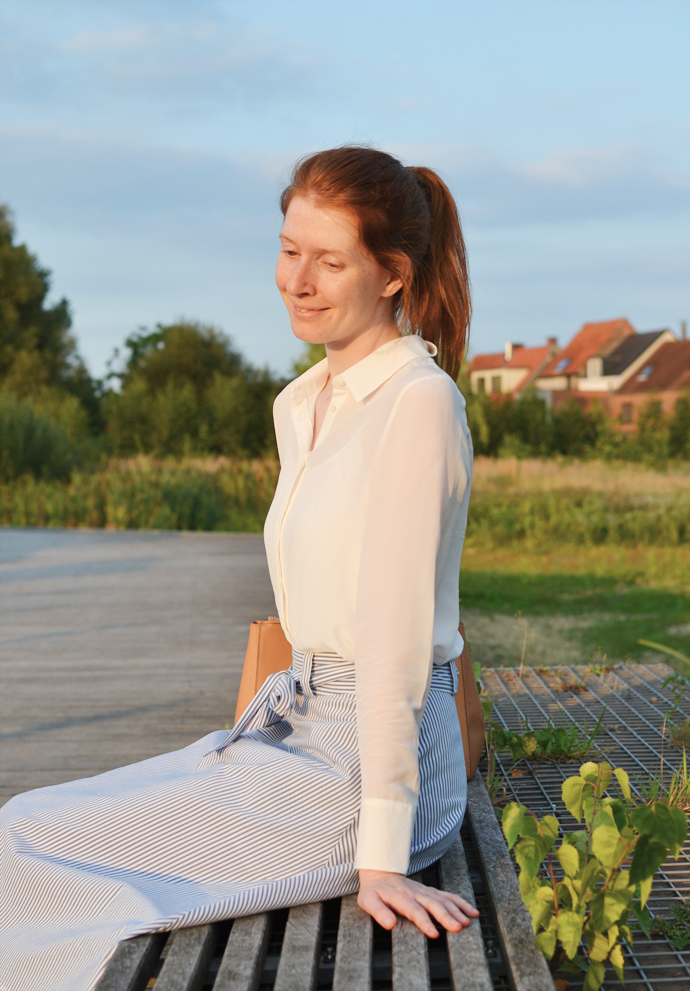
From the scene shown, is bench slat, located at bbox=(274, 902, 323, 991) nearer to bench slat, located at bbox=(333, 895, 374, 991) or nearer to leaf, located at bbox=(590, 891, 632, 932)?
bench slat, located at bbox=(333, 895, 374, 991)

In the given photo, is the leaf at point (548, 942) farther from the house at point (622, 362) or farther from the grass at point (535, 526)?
the house at point (622, 362)

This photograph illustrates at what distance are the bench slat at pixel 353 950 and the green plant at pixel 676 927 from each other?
584mm

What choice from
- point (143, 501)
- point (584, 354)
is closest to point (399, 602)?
point (143, 501)

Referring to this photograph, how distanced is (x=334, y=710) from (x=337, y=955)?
374mm

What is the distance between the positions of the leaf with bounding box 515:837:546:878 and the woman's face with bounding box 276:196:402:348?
0.89 m

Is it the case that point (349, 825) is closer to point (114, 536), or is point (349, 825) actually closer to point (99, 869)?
point (99, 869)

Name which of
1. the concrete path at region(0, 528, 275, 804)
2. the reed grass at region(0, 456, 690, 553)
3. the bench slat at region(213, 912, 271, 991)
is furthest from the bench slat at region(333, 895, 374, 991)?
the reed grass at region(0, 456, 690, 553)

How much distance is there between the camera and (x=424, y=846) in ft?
4.96

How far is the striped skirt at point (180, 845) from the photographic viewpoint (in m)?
1.31

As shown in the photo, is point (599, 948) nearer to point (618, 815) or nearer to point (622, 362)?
point (618, 815)

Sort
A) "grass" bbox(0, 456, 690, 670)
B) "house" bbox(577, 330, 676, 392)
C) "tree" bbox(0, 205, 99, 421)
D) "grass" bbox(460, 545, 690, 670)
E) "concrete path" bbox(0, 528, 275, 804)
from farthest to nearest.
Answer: "house" bbox(577, 330, 676, 392)
"tree" bbox(0, 205, 99, 421)
"grass" bbox(0, 456, 690, 670)
"grass" bbox(460, 545, 690, 670)
"concrete path" bbox(0, 528, 275, 804)

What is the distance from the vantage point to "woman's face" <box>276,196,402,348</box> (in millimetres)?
1586

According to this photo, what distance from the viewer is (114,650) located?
4.73 metres

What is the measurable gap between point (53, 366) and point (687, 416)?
19.3 metres
